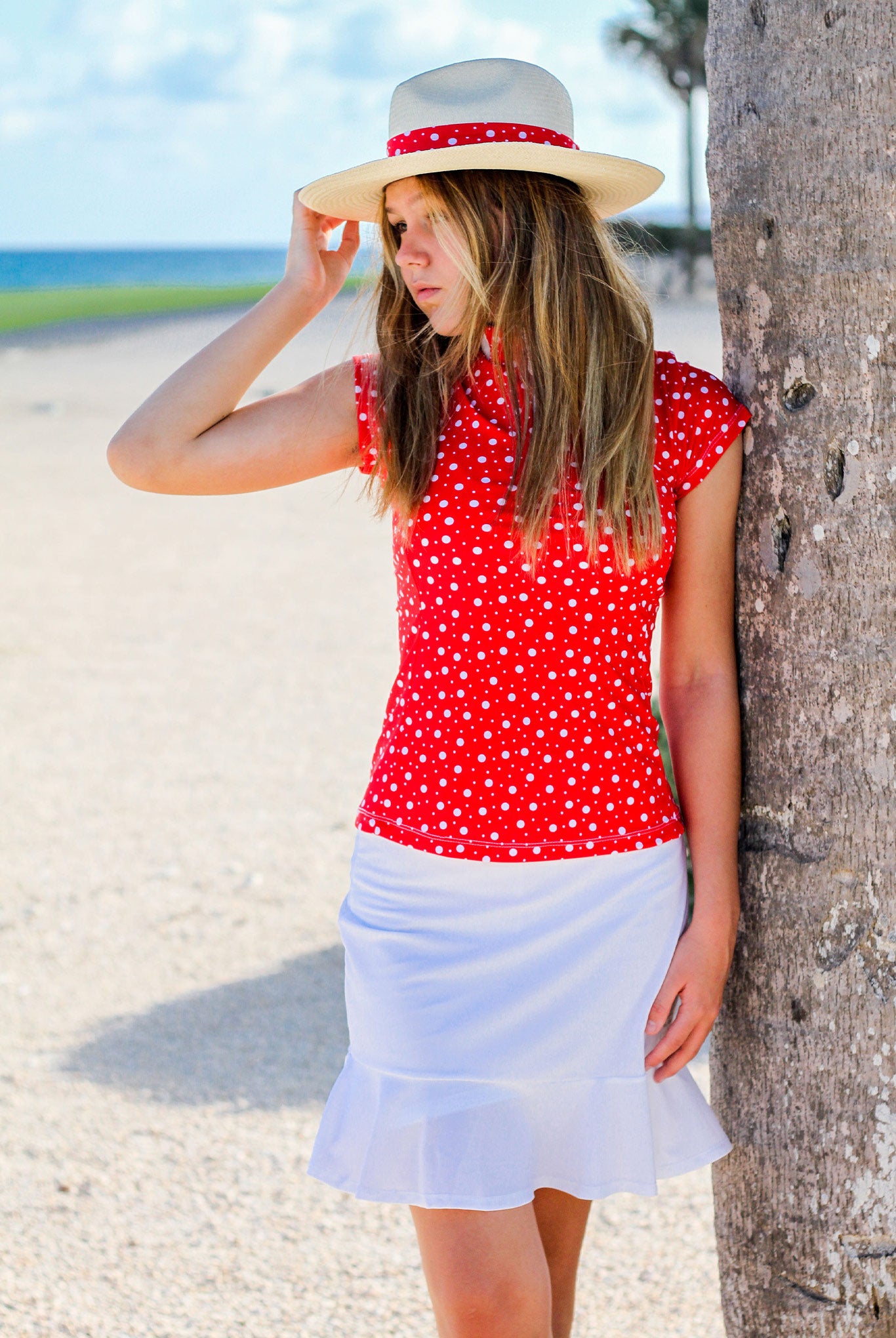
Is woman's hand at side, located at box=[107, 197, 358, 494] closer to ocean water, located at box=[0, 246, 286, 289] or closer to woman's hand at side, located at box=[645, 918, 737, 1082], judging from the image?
woman's hand at side, located at box=[645, 918, 737, 1082]

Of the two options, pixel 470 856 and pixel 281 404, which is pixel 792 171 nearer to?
pixel 281 404

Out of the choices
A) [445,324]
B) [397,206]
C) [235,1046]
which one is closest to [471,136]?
[397,206]

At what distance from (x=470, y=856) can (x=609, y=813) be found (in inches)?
8.5

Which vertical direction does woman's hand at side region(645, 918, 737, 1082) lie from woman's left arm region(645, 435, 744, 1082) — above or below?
below

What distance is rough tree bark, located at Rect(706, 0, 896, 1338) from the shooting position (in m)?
1.94

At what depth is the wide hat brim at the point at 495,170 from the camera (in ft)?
6.82

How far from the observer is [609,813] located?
2.04 meters

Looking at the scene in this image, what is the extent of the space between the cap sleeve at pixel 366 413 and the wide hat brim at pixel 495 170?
0.88ft

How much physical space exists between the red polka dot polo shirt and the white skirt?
0.05 m

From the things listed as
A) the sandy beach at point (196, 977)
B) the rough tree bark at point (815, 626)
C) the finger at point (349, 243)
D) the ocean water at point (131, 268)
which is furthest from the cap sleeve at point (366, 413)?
the ocean water at point (131, 268)

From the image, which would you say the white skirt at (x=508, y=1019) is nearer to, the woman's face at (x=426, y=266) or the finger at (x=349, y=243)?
the woman's face at (x=426, y=266)

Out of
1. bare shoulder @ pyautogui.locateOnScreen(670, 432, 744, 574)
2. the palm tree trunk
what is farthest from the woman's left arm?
the palm tree trunk

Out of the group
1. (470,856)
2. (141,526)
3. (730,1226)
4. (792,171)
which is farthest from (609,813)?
(141,526)

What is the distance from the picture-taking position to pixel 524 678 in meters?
2.04
